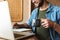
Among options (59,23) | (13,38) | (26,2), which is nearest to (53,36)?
(59,23)

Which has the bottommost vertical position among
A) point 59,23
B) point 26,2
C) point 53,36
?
point 53,36

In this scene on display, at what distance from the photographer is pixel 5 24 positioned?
1367 millimetres

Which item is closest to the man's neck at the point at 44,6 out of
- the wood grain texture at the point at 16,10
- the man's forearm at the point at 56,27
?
the man's forearm at the point at 56,27

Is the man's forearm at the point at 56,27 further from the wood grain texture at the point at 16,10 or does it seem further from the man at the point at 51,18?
the wood grain texture at the point at 16,10

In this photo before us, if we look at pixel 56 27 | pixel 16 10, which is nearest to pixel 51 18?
pixel 56 27

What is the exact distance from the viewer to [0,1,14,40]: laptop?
1.33m

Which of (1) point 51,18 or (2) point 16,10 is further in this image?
(2) point 16,10

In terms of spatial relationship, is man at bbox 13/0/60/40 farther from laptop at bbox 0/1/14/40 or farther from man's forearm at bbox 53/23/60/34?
laptop at bbox 0/1/14/40

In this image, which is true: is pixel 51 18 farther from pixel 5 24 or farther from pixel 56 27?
pixel 5 24

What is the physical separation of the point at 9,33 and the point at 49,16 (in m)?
0.45

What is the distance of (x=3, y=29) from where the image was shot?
4.43ft

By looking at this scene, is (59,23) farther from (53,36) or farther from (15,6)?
(15,6)

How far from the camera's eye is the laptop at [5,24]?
1.33m

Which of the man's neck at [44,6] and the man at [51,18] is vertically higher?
the man's neck at [44,6]
